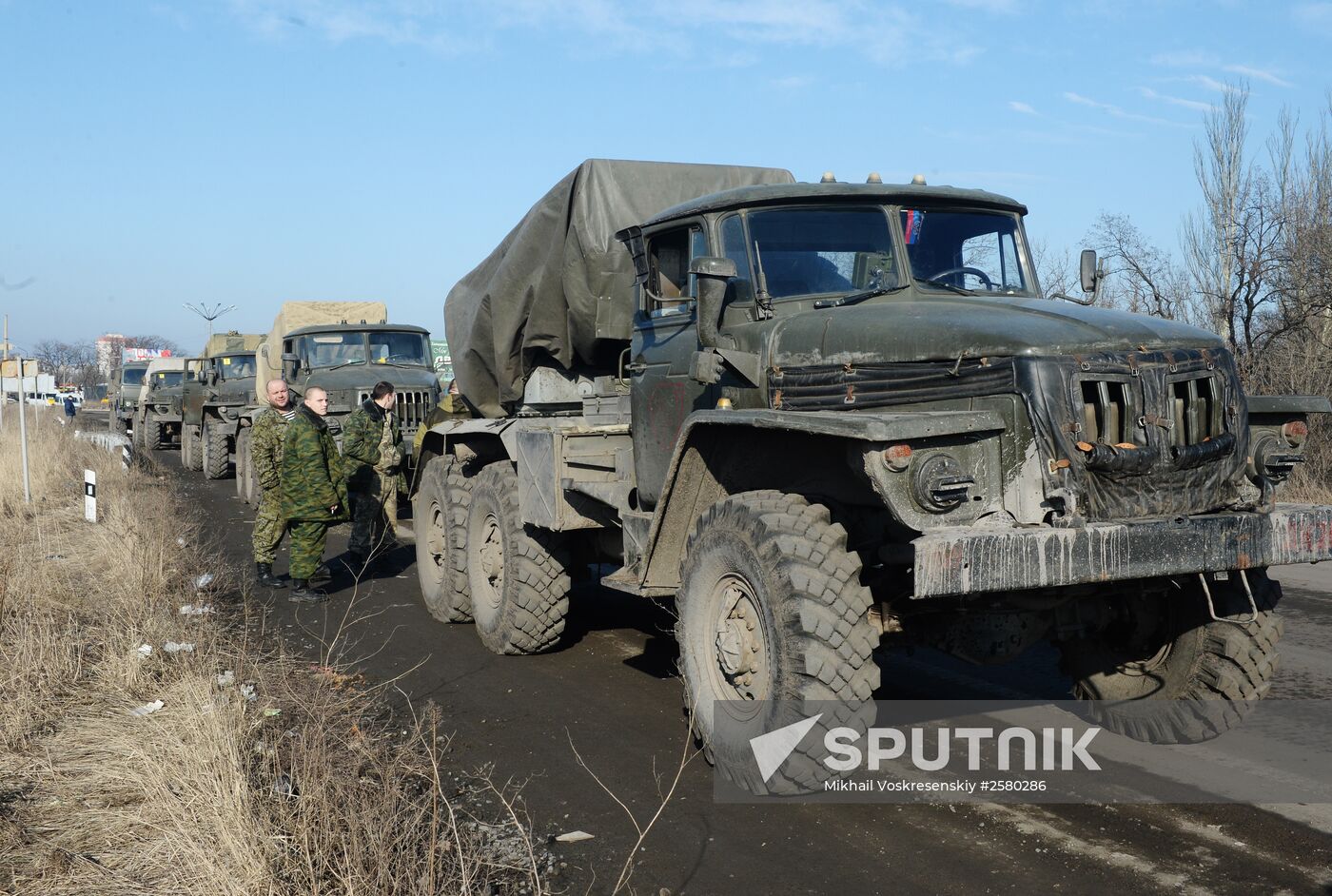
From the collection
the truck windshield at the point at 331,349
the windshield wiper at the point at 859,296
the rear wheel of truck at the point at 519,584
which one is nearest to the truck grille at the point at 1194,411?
the windshield wiper at the point at 859,296

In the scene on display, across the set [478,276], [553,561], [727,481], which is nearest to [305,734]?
[727,481]

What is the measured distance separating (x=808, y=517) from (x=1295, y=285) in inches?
531

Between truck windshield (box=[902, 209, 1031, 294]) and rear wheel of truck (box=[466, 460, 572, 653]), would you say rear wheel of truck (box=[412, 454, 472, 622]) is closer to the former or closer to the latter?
rear wheel of truck (box=[466, 460, 572, 653])

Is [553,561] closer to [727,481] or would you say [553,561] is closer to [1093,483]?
[727,481]

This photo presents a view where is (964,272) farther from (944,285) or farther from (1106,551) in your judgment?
(1106,551)

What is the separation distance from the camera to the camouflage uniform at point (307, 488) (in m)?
9.23

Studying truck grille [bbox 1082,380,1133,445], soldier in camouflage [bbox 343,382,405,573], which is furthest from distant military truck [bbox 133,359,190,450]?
truck grille [bbox 1082,380,1133,445]

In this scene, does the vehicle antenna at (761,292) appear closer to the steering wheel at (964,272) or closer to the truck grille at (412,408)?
the steering wheel at (964,272)

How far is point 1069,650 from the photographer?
5.61 meters

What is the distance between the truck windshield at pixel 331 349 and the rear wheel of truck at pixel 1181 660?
12.3 meters

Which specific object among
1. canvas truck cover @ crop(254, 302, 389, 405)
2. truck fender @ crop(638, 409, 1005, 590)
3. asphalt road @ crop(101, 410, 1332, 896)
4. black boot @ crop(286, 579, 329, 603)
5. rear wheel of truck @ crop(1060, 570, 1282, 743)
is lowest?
asphalt road @ crop(101, 410, 1332, 896)

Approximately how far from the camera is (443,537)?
28.0 ft

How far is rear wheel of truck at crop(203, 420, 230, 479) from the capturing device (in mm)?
21094

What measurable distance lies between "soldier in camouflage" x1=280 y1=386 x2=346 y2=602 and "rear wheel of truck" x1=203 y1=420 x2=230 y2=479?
494 inches
